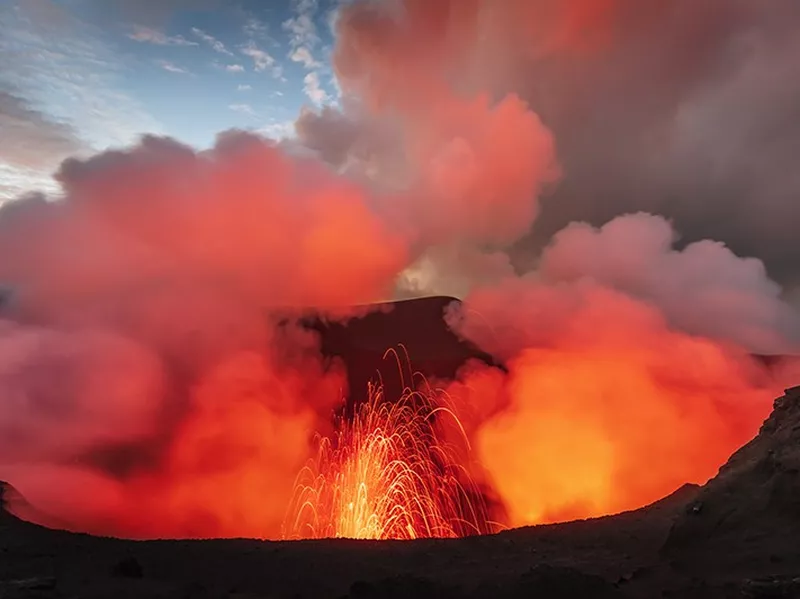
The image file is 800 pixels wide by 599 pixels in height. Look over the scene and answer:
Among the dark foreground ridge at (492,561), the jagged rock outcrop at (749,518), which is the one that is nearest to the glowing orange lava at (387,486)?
the dark foreground ridge at (492,561)

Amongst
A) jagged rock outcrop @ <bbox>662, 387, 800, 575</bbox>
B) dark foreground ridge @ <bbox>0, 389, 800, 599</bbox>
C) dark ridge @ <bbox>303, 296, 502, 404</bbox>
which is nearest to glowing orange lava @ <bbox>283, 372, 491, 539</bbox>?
dark ridge @ <bbox>303, 296, 502, 404</bbox>

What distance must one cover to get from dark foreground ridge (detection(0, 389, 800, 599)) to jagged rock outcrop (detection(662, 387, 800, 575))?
0.12 ft

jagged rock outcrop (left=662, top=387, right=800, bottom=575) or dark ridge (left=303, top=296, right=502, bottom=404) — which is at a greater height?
dark ridge (left=303, top=296, right=502, bottom=404)

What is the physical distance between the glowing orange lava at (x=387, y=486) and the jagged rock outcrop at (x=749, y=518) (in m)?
18.6

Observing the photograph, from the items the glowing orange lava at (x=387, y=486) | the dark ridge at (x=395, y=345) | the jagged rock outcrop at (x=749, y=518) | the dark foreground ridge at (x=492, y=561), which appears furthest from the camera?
the dark ridge at (x=395, y=345)

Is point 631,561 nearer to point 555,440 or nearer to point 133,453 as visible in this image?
point 555,440

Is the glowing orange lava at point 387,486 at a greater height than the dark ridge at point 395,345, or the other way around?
the dark ridge at point 395,345

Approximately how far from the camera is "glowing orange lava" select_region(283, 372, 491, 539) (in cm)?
3189

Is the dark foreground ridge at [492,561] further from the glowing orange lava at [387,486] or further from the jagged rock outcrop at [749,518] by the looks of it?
the glowing orange lava at [387,486]

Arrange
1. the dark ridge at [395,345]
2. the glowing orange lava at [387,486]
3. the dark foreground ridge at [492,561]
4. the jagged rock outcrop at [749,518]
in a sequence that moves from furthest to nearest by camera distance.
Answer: the dark ridge at [395,345] < the glowing orange lava at [387,486] < the jagged rock outcrop at [749,518] < the dark foreground ridge at [492,561]

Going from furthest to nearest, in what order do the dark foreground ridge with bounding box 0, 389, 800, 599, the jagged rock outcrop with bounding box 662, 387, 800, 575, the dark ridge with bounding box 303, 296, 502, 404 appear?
the dark ridge with bounding box 303, 296, 502, 404 → the jagged rock outcrop with bounding box 662, 387, 800, 575 → the dark foreground ridge with bounding box 0, 389, 800, 599

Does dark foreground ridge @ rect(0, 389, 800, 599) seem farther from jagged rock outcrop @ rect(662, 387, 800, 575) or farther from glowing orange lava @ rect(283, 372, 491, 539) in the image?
glowing orange lava @ rect(283, 372, 491, 539)

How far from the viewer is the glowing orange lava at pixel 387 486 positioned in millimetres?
31891

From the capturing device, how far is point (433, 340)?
66062 millimetres
